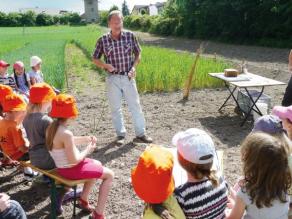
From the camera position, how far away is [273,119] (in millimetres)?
2701

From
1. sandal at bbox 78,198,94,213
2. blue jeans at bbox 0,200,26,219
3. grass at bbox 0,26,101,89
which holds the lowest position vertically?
grass at bbox 0,26,101,89

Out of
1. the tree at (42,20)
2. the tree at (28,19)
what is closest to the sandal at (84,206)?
the tree at (28,19)

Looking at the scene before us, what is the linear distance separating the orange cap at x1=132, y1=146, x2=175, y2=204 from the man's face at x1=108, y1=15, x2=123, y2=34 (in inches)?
148

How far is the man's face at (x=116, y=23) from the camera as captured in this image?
216 inches

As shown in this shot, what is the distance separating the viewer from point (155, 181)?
2020mm

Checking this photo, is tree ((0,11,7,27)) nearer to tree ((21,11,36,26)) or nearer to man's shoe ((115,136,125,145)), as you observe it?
tree ((21,11,36,26))

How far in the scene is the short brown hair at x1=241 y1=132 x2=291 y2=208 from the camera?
85.7 inches

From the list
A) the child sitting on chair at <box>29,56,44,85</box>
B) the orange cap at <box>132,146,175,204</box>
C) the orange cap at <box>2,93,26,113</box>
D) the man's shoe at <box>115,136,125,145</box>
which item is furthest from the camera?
the child sitting on chair at <box>29,56,44,85</box>

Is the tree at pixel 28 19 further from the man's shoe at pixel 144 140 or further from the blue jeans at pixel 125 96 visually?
the man's shoe at pixel 144 140

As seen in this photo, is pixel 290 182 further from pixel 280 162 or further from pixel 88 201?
pixel 88 201

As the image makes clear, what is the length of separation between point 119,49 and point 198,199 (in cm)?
372

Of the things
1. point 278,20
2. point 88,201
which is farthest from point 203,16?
point 88,201

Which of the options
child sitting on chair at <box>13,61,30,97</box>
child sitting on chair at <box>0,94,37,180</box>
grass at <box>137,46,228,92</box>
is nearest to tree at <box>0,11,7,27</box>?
grass at <box>137,46,228,92</box>

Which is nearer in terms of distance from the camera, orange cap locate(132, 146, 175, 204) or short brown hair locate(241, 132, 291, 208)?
orange cap locate(132, 146, 175, 204)
